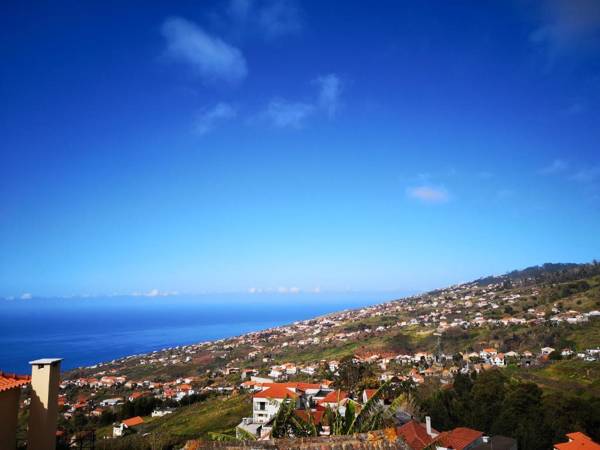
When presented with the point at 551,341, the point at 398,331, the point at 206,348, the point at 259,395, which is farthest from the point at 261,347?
the point at 259,395

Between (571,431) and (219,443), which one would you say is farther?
(571,431)

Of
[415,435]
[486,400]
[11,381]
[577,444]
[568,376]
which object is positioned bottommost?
[568,376]

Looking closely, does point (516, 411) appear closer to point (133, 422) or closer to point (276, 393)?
point (276, 393)

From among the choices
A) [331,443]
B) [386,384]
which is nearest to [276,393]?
[386,384]

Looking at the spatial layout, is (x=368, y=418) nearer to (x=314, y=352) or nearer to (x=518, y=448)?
(x=518, y=448)

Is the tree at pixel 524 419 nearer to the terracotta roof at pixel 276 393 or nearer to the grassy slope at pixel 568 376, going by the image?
the grassy slope at pixel 568 376

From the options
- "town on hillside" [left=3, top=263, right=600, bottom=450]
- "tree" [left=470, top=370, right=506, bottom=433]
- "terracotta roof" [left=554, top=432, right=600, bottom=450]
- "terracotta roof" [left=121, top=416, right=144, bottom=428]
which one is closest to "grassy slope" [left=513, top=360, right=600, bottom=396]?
"town on hillside" [left=3, top=263, right=600, bottom=450]

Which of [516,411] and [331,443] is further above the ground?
[331,443]
